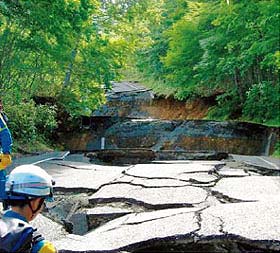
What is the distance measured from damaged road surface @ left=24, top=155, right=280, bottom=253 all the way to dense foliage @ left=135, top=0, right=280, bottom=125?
7.37 m

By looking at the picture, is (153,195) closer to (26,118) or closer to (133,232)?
(133,232)

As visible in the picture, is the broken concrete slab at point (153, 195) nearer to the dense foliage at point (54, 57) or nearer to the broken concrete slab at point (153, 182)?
the broken concrete slab at point (153, 182)

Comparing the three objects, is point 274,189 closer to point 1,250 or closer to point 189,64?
point 1,250

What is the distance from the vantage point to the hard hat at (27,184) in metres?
1.90

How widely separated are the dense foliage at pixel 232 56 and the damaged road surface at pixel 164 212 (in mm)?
7368

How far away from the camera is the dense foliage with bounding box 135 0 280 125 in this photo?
1449 centimetres

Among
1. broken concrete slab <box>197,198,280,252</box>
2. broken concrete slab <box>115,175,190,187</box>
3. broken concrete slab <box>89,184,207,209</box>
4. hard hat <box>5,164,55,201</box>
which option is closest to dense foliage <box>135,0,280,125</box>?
broken concrete slab <box>115,175,190,187</box>

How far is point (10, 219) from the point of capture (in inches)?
69.3

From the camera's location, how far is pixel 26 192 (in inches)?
74.6

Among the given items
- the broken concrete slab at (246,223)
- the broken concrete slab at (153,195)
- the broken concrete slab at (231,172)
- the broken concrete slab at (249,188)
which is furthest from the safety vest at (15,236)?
the broken concrete slab at (231,172)

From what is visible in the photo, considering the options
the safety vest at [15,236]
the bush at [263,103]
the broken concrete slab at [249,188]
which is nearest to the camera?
the safety vest at [15,236]

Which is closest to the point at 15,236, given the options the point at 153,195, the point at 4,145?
the point at 4,145

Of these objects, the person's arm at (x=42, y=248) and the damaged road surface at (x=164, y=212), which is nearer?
the person's arm at (x=42, y=248)

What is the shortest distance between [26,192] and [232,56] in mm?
15875
